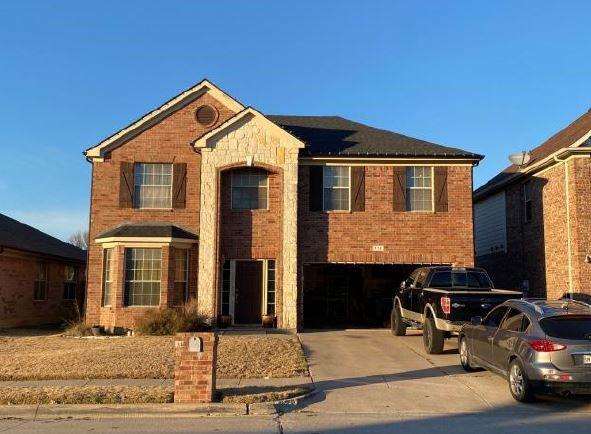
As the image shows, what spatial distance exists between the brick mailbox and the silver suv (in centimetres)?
474

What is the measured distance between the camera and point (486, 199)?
88.9 feet

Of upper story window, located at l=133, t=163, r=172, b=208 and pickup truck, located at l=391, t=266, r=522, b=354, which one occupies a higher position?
upper story window, located at l=133, t=163, r=172, b=208

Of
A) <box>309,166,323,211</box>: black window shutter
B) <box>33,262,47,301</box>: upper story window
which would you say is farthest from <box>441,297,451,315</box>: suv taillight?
<box>33,262,47,301</box>: upper story window

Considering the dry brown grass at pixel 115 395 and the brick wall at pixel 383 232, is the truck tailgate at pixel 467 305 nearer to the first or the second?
the dry brown grass at pixel 115 395

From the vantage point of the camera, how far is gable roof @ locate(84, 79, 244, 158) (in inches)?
759

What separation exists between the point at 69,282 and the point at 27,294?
4.16 meters

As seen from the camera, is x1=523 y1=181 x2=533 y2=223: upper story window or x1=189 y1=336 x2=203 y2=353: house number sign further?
x1=523 y1=181 x2=533 y2=223: upper story window

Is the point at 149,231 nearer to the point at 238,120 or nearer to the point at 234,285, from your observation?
the point at 234,285

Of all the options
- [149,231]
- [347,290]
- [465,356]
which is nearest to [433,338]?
[465,356]

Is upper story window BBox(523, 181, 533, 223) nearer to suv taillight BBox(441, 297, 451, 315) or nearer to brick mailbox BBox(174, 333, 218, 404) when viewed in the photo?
suv taillight BBox(441, 297, 451, 315)

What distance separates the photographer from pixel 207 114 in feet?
65.4

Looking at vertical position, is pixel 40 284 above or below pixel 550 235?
below

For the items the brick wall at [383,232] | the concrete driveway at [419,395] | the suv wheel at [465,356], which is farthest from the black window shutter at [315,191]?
the suv wheel at [465,356]

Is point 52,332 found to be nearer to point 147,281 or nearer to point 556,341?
point 147,281
